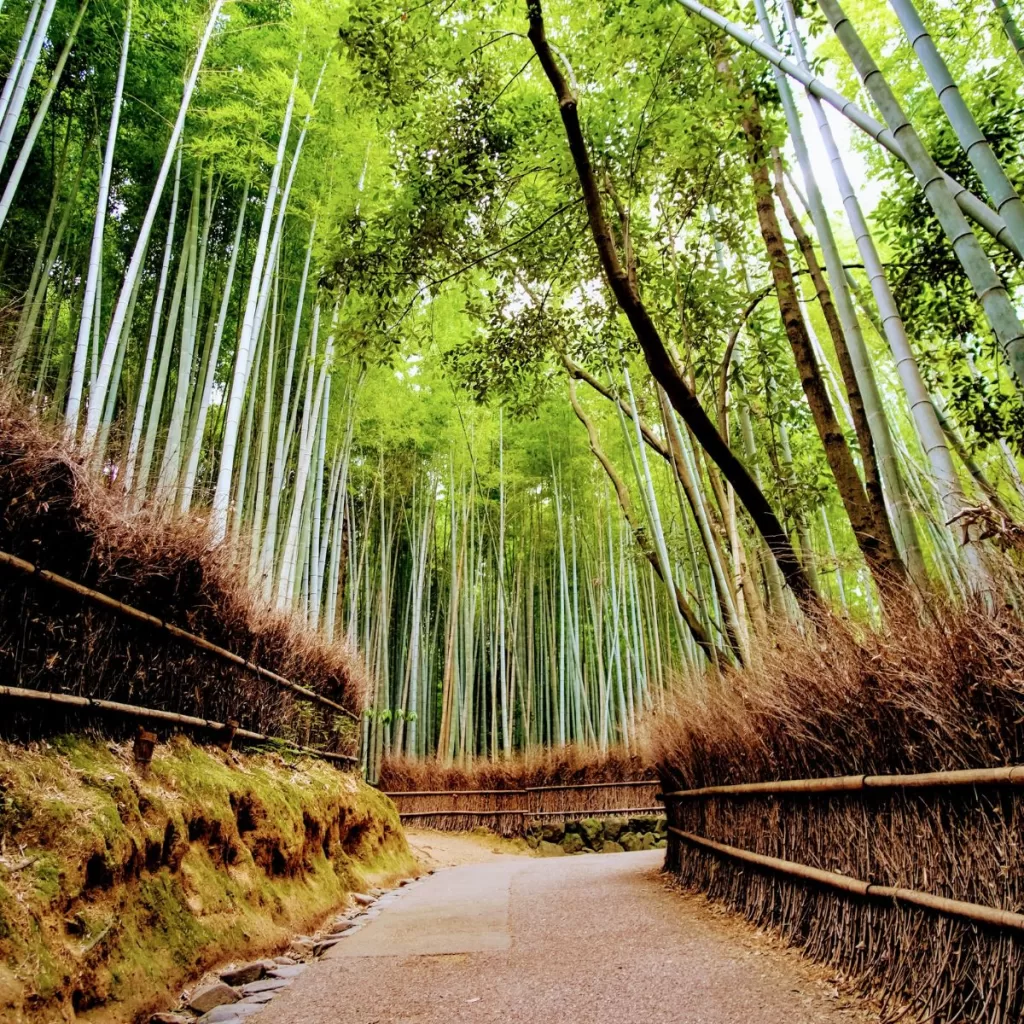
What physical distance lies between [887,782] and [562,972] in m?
1.23

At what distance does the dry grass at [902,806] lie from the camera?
129 cm

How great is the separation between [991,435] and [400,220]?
3052 millimetres

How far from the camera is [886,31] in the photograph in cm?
475

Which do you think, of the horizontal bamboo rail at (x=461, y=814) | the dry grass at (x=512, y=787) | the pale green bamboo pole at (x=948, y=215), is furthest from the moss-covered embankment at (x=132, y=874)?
the horizontal bamboo rail at (x=461, y=814)

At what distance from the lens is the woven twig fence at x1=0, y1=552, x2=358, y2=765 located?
1.84 meters

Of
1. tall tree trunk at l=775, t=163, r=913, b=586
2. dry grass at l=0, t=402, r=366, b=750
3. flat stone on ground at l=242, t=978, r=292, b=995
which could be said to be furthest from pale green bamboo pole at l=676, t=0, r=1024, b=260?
flat stone on ground at l=242, t=978, r=292, b=995

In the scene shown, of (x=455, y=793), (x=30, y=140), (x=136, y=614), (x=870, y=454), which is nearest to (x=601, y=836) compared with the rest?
(x=455, y=793)

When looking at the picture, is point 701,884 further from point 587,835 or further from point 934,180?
point 587,835

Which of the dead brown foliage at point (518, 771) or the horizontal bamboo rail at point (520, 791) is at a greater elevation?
the dead brown foliage at point (518, 771)

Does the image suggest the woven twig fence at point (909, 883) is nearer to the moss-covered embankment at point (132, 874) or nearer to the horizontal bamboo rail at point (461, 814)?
the moss-covered embankment at point (132, 874)

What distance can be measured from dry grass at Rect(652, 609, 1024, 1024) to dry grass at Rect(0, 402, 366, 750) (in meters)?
2.29

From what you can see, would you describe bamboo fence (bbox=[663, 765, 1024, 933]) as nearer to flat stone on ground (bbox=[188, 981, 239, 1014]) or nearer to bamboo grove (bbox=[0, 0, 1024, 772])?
bamboo grove (bbox=[0, 0, 1024, 772])

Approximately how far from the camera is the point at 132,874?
6.17 feet

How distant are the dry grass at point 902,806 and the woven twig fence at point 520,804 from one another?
20.1ft
